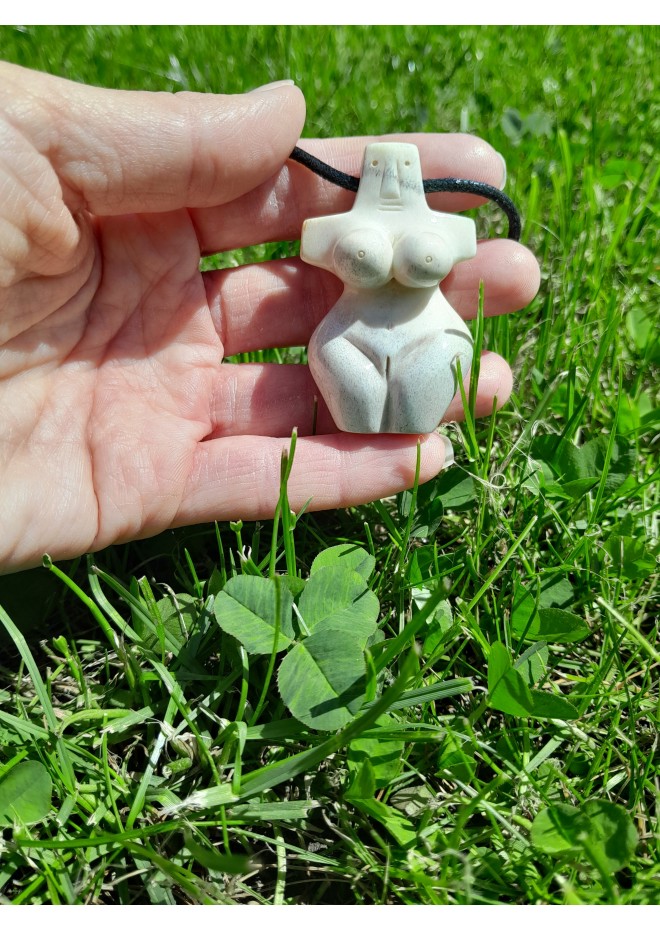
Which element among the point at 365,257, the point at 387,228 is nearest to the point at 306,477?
the point at 365,257

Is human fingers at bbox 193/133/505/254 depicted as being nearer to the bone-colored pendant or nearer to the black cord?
the black cord

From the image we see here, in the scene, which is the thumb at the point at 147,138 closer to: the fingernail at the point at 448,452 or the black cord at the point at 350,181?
the black cord at the point at 350,181

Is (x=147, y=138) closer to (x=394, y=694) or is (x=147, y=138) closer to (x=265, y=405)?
(x=265, y=405)

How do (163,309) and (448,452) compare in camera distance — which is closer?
(448,452)

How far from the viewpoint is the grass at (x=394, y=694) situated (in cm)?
148

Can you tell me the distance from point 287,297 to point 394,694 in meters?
1.39

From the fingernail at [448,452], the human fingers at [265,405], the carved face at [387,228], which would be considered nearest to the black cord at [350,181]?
the carved face at [387,228]

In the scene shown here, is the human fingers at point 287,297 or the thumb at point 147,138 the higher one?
the thumb at point 147,138

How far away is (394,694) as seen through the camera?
131 centimetres

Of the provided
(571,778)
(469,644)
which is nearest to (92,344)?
(469,644)

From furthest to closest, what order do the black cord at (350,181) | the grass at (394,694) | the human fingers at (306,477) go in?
the black cord at (350,181)
the human fingers at (306,477)
the grass at (394,694)

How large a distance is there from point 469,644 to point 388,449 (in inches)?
21.5

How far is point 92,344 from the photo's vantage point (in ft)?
7.26

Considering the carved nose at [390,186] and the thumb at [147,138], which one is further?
the carved nose at [390,186]
